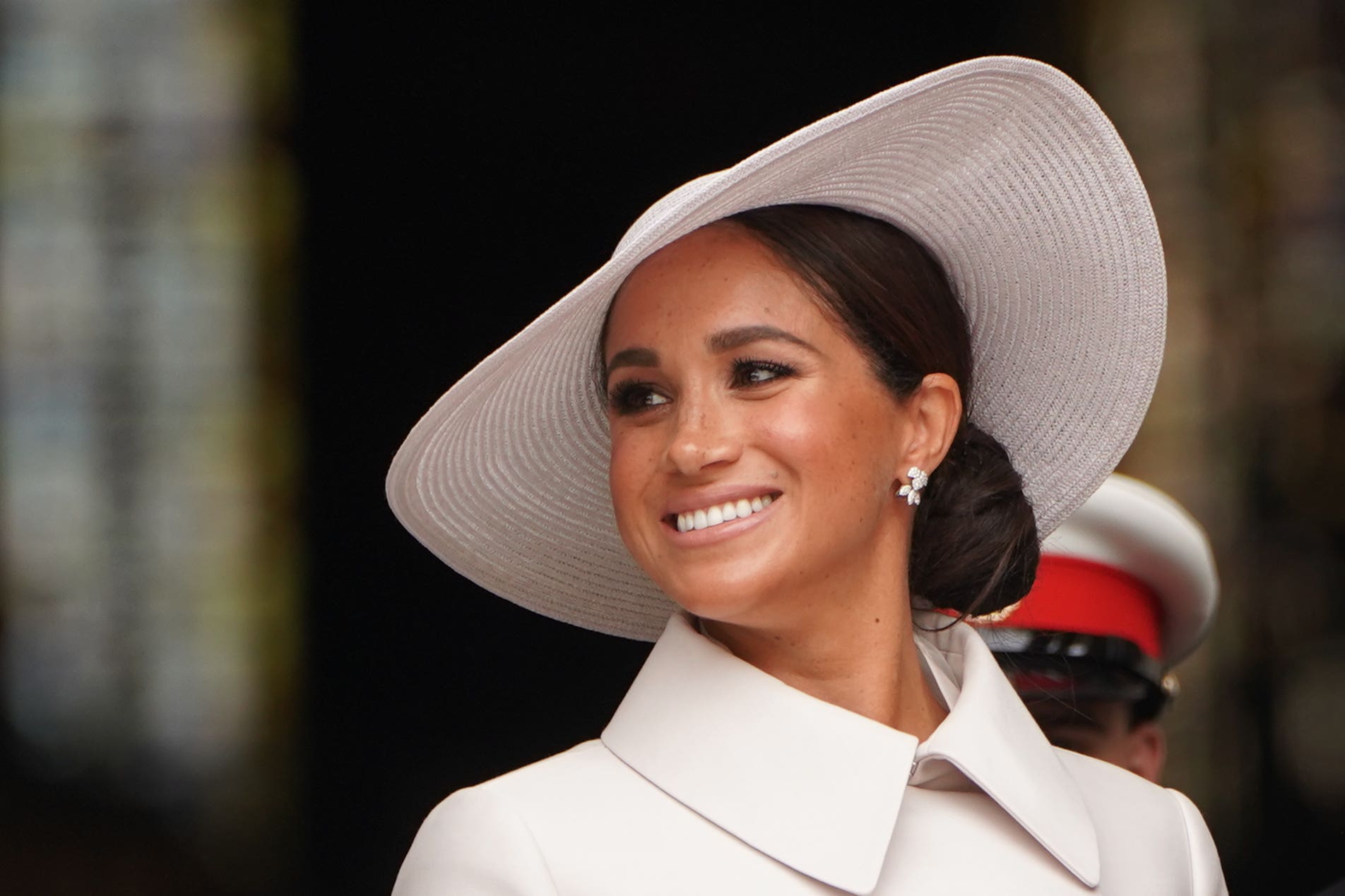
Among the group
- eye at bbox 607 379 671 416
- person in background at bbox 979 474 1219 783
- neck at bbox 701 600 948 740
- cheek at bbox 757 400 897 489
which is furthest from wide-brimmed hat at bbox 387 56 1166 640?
person in background at bbox 979 474 1219 783

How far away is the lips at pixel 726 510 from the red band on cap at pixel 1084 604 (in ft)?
3.24

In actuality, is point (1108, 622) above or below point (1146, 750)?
above

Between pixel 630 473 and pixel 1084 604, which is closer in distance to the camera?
pixel 630 473

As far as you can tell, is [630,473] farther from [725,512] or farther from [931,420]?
[931,420]

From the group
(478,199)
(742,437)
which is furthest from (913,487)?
(478,199)

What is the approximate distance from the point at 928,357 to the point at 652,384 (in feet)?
1.11

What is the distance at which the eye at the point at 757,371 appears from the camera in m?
2.05

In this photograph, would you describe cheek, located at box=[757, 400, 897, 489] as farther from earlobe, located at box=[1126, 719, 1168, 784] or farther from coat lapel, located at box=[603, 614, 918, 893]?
earlobe, located at box=[1126, 719, 1168, 784]

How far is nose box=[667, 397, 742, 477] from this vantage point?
1998mm

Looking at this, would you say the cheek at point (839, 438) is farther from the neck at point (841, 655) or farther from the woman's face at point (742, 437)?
the neck at point (841, 655)

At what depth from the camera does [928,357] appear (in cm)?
222

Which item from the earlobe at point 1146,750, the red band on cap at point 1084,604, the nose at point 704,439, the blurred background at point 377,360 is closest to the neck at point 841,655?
the nose at point 704,439

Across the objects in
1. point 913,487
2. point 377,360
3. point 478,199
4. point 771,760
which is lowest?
point 377,360

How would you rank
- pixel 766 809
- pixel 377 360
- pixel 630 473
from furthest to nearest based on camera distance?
pixel 377 360
pixel 630 473
pixel 766 809
